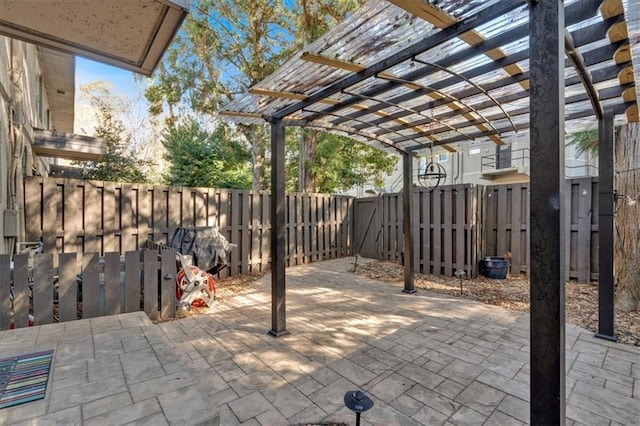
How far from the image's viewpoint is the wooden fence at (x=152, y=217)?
4633mm

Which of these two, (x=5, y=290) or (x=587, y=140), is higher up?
(x=587, y=140)

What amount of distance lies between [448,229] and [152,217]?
5.91 metres

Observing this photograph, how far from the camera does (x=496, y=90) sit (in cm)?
315

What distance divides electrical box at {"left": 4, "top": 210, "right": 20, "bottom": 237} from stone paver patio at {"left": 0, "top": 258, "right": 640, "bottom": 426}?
151 cm

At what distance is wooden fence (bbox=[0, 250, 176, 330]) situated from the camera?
292 cm

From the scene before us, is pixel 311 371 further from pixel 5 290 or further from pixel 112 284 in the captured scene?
pixel 5 290

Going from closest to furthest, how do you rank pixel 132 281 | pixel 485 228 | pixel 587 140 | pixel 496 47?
pixel 496 47 < pixel 132 281 < pixel 485 228 < pixel 587 140

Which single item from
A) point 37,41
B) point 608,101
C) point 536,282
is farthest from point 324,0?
point 536,282

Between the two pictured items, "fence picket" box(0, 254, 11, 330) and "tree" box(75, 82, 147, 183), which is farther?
"tree" box(75, 82, 147, 183)

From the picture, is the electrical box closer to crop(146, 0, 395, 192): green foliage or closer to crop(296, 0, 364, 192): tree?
crop(296, 0, 364, 192): tree

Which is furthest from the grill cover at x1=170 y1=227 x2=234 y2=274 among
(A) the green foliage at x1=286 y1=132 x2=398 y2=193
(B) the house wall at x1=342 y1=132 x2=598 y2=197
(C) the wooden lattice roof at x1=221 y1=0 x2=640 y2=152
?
(B) the house wall at x1=342 y1=132 x2=598 y2=197

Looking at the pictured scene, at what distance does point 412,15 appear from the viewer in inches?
77.3

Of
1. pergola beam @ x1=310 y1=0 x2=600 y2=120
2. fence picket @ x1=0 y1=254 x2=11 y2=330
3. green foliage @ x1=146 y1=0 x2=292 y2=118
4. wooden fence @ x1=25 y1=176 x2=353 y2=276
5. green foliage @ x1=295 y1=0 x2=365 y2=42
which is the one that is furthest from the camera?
green foliage @ x1=146 y1=0 x2=292 y2=118

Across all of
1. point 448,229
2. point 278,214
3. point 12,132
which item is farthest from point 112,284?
point 448,229
